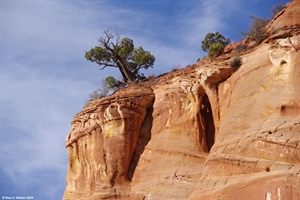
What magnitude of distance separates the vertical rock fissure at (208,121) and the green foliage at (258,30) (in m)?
3.56

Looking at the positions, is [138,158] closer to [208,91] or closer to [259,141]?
[208,91]

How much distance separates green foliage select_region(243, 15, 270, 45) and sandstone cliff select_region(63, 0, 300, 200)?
0.76 m

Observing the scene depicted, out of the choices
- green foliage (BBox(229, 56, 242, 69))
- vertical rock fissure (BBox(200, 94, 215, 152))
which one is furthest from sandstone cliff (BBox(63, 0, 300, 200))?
green foliage (BBox(229, 56, 242, 69))

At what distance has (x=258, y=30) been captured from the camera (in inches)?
1048

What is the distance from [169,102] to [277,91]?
7.24 m

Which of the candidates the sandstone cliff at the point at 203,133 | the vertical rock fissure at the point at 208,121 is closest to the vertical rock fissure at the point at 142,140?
the sandstone cliff at the point at 203,133

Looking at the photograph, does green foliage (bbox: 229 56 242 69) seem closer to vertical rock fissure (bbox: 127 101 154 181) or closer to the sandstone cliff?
the sandstone cliff

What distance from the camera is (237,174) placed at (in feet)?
69.6

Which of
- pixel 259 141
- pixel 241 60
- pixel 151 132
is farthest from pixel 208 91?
pixel 259 141

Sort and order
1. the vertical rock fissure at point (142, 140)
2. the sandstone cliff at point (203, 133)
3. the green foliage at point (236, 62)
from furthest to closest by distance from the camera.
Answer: the vertical rock fissure at point (142, 140) → the green foliage at point (236, 62) → the sandstone cliff at point (203, 133)

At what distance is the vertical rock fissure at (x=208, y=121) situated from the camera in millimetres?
26531

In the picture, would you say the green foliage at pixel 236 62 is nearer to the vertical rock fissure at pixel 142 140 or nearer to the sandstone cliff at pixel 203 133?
the sandstone cliff at pixel 203 133

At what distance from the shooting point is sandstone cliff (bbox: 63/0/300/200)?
67.2ft

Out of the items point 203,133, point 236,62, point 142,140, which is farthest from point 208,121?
point 142,140
